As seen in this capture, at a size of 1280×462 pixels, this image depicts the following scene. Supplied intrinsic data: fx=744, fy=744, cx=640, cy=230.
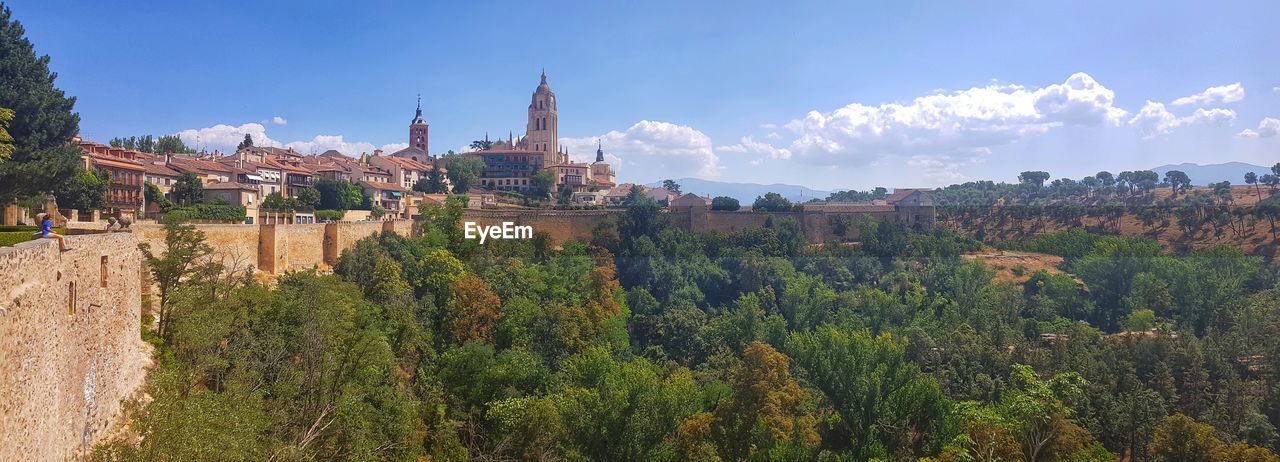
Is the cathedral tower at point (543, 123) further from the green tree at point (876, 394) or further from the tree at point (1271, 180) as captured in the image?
the tree at point (1271, 180)

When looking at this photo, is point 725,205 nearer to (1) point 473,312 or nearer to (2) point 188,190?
(1) point 473,312

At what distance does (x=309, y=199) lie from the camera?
4409 centimetres

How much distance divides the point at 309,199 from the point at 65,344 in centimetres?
3724

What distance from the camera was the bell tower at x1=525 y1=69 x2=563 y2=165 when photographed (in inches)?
3339

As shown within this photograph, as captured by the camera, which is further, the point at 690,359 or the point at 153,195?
the point at 153,195

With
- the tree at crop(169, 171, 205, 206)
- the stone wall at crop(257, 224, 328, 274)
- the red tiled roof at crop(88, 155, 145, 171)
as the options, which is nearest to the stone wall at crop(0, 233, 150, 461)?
the stone wall at crop(257, 224, 328, 274)

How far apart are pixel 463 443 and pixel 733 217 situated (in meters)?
39.1

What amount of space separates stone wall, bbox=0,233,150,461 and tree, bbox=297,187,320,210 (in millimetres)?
32067

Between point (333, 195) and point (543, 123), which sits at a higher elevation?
point (543, 123)

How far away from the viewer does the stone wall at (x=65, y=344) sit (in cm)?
735

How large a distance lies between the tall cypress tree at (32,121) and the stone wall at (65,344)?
11.0 metres

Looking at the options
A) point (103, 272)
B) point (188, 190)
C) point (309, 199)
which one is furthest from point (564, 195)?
point (103, 272)

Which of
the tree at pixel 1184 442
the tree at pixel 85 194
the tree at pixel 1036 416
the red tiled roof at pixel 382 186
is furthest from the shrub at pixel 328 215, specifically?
the tree at pixel 1184 442

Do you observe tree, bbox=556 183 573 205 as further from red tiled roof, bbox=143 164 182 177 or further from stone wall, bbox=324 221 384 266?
red tiled roof, bbox=143 164 182 177
